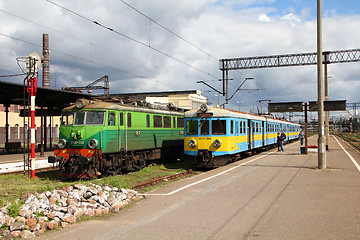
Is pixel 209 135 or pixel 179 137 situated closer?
pixel 209 135

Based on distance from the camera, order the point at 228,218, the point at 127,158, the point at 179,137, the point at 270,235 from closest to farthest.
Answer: the point at 270,235
the point at 228,218
the point at 127,158
the point at 179,137

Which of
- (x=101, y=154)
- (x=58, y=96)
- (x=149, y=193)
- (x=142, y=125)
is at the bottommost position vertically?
(x=149, y=193)

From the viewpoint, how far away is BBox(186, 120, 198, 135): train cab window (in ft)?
57.3

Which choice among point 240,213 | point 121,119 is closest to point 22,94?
point 121,119

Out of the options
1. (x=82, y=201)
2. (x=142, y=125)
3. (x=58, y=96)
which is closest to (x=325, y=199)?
(x=82, y=201)

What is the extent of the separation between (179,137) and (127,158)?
6381 millimetres

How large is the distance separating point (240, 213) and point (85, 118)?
8.83m

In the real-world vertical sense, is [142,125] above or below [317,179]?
above

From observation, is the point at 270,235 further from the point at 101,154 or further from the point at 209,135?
the point at 209,135

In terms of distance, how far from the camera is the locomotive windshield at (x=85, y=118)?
14461 mm

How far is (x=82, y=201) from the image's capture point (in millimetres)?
8508

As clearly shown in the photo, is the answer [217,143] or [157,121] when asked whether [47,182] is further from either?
[217,143]

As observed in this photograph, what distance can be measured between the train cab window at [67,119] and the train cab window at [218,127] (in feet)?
22.0

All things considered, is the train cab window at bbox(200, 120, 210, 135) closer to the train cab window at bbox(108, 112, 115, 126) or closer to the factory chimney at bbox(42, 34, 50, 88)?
the train cab window at bbox(108, 112, 115, 126)
